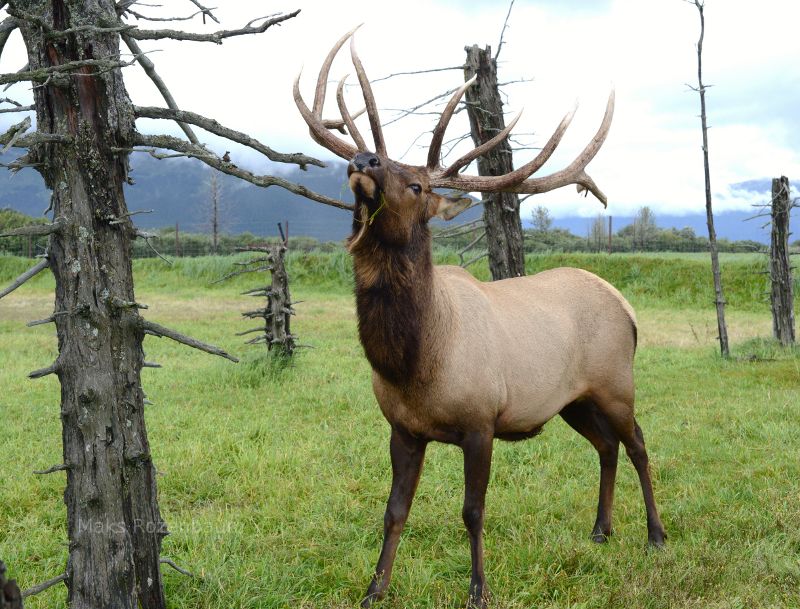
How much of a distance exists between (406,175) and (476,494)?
1809 millimetres

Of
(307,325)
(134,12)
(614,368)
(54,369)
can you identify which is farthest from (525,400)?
(307,325)

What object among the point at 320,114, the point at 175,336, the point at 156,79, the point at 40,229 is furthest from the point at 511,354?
the point at 40,229

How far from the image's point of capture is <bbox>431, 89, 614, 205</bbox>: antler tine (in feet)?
13.6

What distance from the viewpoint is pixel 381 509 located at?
5.22 meters

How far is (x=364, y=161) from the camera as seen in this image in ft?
11.3

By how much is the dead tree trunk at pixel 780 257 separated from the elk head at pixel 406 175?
9.54m

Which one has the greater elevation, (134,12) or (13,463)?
(134,12)

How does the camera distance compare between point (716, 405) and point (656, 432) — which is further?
point (716, 405)

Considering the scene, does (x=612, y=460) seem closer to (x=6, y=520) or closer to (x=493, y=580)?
(x=493, y=580)

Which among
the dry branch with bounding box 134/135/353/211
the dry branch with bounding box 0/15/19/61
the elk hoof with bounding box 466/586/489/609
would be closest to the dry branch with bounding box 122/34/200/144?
the dry branch with bounding box 134/135/353/211

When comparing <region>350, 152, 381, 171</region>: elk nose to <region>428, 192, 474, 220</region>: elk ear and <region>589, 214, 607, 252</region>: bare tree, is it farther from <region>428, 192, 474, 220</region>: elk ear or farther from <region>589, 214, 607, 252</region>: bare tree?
<region>589, 214, 607, 252</region>: bare tree

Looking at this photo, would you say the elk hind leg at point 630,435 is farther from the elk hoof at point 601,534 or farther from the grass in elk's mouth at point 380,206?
the grass in elk's mouth at point 380,206

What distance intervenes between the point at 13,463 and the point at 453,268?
4.37 m

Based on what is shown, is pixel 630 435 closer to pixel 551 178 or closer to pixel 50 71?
pixel 551 178
